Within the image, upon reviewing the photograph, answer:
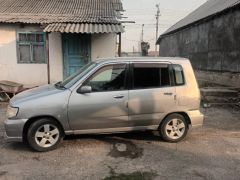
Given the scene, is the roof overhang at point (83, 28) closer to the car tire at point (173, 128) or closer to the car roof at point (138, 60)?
the car roof at point (138, 60)

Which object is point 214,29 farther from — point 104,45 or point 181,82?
point 181,82

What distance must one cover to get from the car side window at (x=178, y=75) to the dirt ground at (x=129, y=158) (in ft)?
4.16

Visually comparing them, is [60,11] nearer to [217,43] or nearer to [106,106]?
[217,43]

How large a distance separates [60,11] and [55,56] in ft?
6.53

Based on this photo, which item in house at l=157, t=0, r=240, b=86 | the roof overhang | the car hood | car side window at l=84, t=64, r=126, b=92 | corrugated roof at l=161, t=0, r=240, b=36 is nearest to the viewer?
the car hood

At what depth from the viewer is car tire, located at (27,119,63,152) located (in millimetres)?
6355

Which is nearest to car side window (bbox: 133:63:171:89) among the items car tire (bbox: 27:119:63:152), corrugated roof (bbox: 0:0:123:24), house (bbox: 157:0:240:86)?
car tire (bbox: 27:119:63:152)

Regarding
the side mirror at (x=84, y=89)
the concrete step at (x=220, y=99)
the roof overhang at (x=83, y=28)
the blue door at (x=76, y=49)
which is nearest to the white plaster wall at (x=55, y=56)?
the blue door at (x=76, y=49)

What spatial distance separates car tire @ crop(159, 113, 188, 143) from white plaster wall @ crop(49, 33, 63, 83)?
8084 millimetres

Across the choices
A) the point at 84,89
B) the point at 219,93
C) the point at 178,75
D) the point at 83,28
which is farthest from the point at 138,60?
the point at 219,93

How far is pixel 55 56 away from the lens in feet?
46.5

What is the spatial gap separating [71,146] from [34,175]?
4.95 ft

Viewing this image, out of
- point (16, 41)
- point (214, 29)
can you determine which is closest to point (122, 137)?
point (16, 41)

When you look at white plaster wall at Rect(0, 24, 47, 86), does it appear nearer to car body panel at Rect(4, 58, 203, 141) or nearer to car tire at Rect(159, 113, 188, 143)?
car body panel at Rect(4, 58, 203, 141)
